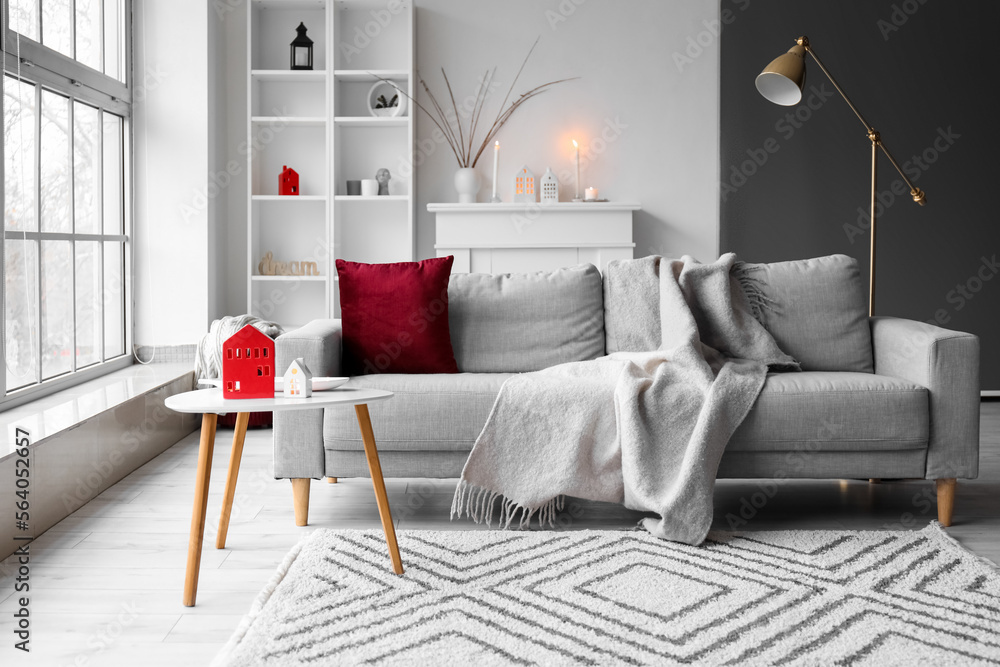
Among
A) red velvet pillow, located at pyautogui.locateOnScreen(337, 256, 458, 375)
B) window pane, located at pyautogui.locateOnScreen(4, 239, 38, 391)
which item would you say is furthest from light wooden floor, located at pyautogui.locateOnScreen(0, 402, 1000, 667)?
window pane, located at pyautogui.locateOnScreen(4, 239, 38, 391)

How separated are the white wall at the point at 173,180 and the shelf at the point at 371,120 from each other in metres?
0.73

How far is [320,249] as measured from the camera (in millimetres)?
5320

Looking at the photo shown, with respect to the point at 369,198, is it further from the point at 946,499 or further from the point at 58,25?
the point at 946,499

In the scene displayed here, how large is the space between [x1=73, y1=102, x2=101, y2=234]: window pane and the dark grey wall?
3379mm

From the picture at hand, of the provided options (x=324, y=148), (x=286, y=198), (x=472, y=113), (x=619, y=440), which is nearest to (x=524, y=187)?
(x=472, y=113)

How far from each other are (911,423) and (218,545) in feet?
6.79

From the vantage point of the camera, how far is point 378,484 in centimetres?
227

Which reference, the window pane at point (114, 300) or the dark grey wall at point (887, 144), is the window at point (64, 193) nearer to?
the window pane at point (114, 300)

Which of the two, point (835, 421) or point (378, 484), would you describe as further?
point (835, 421)

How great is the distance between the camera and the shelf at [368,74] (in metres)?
5.05

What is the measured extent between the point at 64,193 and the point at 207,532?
6.04 feet

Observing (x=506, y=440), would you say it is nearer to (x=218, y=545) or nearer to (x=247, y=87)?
(x=218, y=545)

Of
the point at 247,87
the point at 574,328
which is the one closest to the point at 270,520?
the point at 574,328

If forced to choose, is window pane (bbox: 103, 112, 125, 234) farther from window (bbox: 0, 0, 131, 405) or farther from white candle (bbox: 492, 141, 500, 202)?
white candle (bbox: 492, 141, 500, 202)
